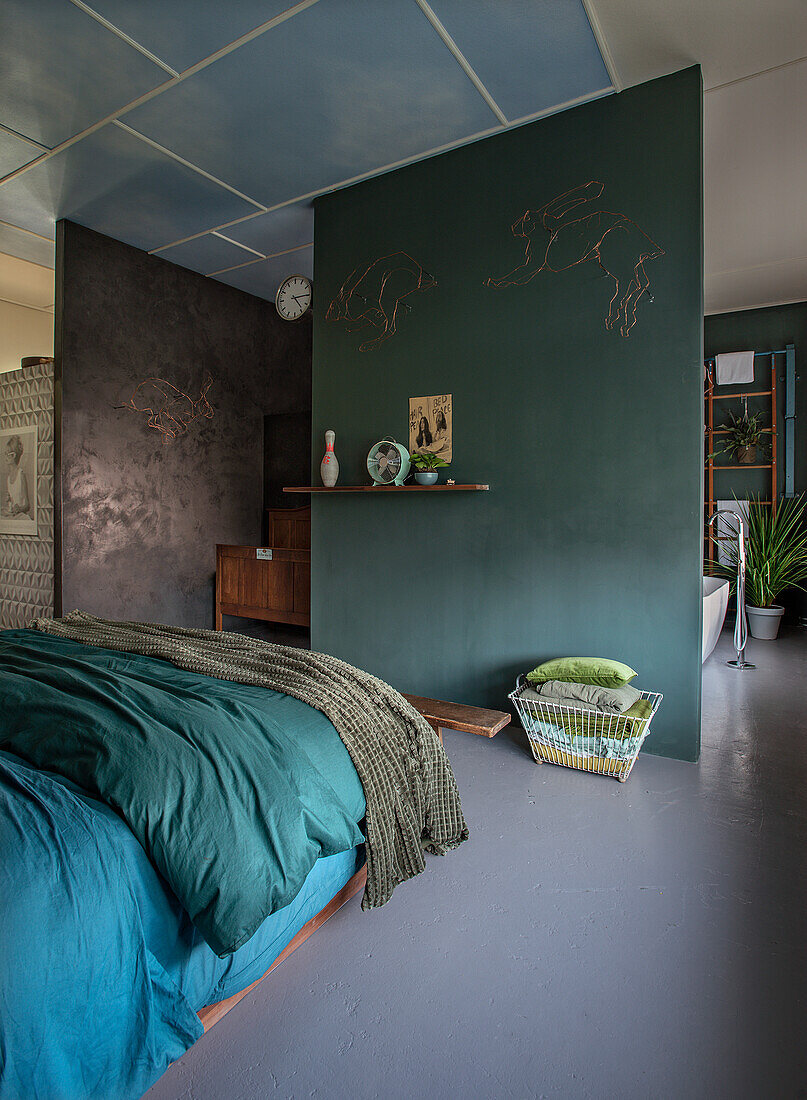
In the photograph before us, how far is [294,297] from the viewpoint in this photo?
402 cm

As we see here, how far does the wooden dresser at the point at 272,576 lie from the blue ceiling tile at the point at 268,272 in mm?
1861

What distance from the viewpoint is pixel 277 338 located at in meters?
5.48

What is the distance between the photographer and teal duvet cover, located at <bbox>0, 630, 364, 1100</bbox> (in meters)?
0.91

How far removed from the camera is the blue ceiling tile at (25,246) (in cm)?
428

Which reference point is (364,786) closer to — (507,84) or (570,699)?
(570,699)

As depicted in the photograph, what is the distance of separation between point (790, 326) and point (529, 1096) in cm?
648

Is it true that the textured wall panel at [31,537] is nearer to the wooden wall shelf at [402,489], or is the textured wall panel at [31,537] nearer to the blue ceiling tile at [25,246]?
the blue ceiling tile at [25,246]

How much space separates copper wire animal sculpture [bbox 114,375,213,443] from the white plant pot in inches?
195

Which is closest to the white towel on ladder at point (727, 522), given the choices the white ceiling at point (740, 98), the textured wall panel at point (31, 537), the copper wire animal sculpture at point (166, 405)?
the white ceiling at point (740, 98)

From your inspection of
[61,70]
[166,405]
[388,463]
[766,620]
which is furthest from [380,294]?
[766,620]

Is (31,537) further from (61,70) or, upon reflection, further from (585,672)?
(585,672)

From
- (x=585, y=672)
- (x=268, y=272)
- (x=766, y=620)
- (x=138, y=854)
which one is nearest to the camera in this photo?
(x=138, y=854)

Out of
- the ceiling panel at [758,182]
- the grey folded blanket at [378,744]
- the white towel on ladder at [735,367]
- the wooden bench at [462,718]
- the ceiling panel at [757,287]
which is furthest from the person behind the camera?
the white towel on ladder at [735,367]

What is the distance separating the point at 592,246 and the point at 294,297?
2.04m
